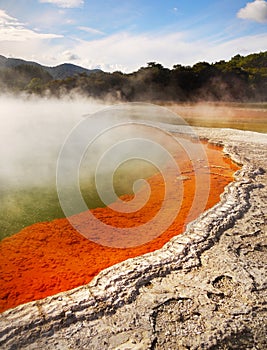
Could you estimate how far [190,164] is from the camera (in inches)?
274

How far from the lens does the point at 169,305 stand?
252 centimetres

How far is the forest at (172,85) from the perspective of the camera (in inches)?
891

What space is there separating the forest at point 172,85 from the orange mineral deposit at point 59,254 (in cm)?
1870

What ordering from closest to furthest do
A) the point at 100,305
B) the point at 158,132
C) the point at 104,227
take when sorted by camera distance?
the point at 100,305 < the point at 104,227 < the point at 158,132

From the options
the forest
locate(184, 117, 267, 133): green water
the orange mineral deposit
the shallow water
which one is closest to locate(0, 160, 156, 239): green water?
the orange mineral deposit

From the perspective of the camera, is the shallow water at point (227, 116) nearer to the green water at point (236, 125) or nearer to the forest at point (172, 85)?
the green water at point (236, 125)

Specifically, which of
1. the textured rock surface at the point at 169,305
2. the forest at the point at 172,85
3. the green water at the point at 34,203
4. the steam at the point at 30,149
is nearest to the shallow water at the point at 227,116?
the forest at the point at 172,85

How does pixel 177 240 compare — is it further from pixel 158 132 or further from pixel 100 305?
pixel 158 132

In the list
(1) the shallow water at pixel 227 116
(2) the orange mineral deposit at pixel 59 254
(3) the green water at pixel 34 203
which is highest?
(1) the shallow water at pixel 227 116

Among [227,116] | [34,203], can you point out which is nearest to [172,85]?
[227,116]

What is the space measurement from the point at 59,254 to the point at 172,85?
22.8m

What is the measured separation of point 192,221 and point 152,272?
1434 mm

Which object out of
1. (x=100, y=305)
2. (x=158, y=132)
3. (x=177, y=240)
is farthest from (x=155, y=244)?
(x=158, y=132)

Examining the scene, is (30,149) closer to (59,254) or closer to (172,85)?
(59,254)
